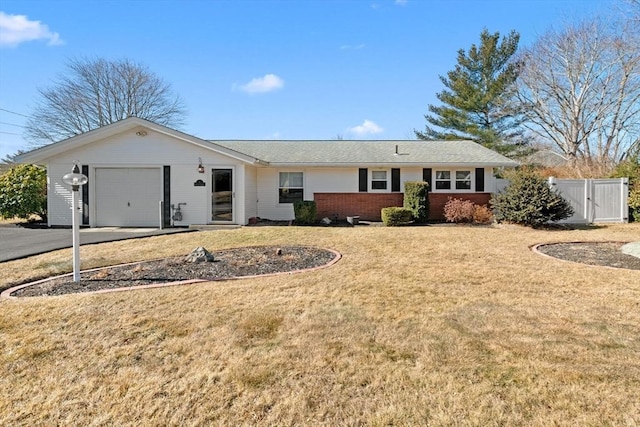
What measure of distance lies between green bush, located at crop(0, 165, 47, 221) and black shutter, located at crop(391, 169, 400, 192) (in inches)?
573

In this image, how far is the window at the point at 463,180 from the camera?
16.0 meters

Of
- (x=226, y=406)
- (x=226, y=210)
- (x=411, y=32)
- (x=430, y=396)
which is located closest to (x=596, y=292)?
(x=430, y=396)

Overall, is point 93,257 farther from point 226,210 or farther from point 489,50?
point 489,50

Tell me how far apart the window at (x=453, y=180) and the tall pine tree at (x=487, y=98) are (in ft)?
44.1

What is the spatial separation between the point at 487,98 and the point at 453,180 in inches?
597

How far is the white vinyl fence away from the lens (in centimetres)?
1444

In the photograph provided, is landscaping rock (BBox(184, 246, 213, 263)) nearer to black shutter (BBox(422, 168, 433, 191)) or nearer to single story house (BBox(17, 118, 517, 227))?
single story house (BBox(17, 118, 517, 227))

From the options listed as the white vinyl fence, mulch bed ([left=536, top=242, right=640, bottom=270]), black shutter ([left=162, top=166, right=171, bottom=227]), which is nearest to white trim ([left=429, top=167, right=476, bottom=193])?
the white vinyl fence

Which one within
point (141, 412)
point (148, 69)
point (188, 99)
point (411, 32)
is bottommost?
point (141, 412)

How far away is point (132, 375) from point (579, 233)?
12955mm

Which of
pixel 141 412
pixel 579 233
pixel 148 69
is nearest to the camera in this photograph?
pixel 141 412

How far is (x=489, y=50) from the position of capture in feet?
92.3

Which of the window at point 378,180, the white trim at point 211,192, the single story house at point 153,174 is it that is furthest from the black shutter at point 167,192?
the window at point 378,180

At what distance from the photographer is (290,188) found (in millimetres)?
16219
